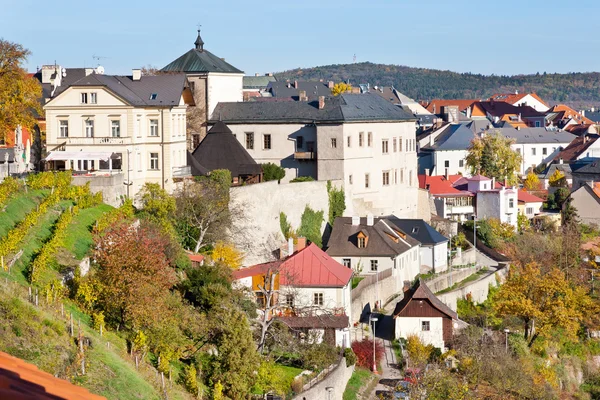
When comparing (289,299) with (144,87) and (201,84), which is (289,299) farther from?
(201,84)

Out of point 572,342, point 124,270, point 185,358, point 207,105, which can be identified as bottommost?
point 572,342

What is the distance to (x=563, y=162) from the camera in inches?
4077

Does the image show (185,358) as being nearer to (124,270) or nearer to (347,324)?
(124,270)

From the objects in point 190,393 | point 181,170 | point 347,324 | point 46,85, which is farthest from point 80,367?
point 46,85

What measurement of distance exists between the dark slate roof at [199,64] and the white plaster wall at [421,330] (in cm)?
1828

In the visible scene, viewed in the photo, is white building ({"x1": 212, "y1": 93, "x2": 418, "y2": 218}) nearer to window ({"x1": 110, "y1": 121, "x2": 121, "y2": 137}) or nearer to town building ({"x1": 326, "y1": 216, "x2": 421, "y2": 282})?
town building ({"x1": 326, "y1": 216, "x2": 421, "y2": 282})

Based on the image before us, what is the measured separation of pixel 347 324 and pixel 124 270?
11.5m

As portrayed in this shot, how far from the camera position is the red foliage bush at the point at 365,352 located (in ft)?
123

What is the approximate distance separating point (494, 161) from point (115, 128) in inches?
1872

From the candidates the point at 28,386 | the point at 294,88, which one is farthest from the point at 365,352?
the point at 294,88

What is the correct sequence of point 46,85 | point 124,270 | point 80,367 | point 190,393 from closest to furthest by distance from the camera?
point 80,367
point 190,393
point 124,270
point 46,85

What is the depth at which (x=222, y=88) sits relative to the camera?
183 feet

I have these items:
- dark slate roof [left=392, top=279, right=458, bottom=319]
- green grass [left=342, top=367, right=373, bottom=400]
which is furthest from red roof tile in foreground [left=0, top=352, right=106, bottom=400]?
dark slate roof [left=392, top=279, right=458, bottom=319]

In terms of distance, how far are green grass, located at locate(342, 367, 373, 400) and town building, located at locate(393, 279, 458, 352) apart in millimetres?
5312
